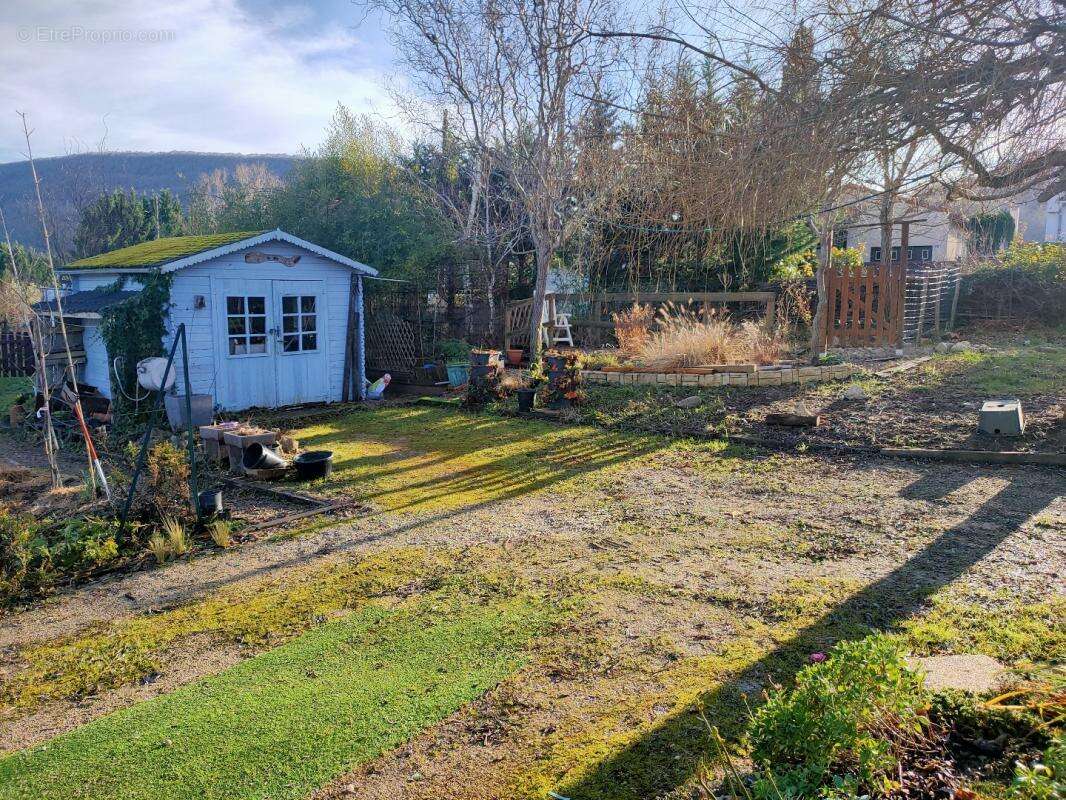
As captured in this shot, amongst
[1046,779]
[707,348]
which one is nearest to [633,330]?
[707,348]

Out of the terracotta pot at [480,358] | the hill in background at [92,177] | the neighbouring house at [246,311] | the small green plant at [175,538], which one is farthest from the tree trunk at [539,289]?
the hill in background at [92,177]

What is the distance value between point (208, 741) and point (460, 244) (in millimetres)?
15546

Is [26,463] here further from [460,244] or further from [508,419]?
[460,244]

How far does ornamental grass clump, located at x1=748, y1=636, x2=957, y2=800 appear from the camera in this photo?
2.21 metres

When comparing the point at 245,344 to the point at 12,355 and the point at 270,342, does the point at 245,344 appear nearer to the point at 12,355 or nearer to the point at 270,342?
the point at 270,342

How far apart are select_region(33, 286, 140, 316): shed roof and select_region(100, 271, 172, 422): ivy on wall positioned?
0.61ft

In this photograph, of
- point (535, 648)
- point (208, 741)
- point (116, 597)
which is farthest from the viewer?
point (116, 597)

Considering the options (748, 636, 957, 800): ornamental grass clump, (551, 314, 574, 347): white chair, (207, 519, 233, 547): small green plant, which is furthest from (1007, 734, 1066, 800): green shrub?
(551, 314, 574, 347): white chair

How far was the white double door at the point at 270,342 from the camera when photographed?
1090cm

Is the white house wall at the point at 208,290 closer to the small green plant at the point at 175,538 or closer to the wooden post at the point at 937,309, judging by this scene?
the small green plant at the point at 175,538

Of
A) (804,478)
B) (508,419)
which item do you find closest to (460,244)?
(508,419)

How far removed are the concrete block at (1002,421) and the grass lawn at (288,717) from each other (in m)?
6.06

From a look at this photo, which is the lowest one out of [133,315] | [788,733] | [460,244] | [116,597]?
[116,597]

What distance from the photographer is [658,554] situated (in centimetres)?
513
